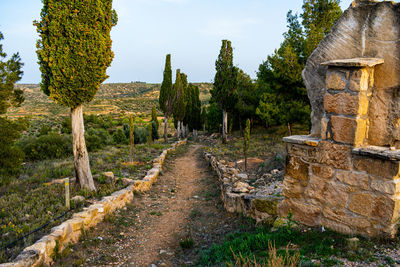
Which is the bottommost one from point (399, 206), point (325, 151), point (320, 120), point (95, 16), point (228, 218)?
point (228, 218)

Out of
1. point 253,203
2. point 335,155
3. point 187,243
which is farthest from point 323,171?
point 187,243

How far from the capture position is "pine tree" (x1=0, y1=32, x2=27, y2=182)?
28.9 ft

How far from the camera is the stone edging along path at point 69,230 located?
11.1 ft

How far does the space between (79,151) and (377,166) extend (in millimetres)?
6813

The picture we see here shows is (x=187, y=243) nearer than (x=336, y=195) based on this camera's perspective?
No

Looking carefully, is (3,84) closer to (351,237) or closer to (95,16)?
(95,16)

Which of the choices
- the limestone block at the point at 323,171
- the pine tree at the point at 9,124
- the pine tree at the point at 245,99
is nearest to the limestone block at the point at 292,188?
the limestone block at the point at 323,171

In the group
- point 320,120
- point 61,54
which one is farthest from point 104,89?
point 320,120

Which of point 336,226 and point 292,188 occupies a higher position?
Result: point 292,188

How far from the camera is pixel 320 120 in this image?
3.43 meters

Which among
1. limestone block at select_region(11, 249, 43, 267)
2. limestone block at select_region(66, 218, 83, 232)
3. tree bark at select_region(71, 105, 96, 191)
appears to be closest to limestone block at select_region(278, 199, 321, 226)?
limestone block at select_region(11, 249, 43, 267)

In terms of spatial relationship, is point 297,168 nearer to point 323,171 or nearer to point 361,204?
point 323,171

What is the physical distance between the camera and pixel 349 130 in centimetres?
288

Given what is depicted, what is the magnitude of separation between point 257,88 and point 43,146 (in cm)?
2055
